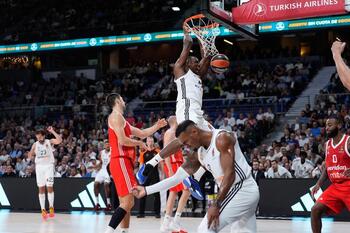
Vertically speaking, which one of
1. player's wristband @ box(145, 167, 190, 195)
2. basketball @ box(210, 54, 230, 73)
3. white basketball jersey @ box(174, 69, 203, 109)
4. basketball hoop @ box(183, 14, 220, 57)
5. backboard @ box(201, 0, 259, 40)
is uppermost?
backboard @ box(201, 0, 259, 40)

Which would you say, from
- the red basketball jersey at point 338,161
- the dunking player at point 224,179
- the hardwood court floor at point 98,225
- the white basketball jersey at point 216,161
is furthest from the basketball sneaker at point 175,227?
the white basketball jersey at point 216,161

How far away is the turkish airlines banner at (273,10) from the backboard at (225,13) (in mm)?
148

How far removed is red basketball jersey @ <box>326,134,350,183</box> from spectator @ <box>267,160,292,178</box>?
24.3 ft

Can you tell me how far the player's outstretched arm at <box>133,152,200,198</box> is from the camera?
6.33 meters

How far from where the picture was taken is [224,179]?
603cm

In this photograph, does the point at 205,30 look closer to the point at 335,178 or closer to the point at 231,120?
the point at 335,178

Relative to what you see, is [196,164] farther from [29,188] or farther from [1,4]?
[1,4]

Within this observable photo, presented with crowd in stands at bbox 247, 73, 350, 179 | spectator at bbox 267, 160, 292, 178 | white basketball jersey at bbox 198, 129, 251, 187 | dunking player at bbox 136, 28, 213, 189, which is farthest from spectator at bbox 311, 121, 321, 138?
white basketball jersey at bbox 198, 129, 251, 187

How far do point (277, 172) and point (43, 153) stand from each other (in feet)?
18.9

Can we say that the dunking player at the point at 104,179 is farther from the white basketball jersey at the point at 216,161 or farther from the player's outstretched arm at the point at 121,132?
the white basketball jersey at the point at 216,161

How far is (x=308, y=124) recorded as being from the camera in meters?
19.9

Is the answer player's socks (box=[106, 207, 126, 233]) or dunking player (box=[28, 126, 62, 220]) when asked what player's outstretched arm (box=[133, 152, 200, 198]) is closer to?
player's socks (box=[106, 207, 126, 233])

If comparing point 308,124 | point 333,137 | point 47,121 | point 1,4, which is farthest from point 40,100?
point 333,137

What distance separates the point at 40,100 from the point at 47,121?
2.98 metres
